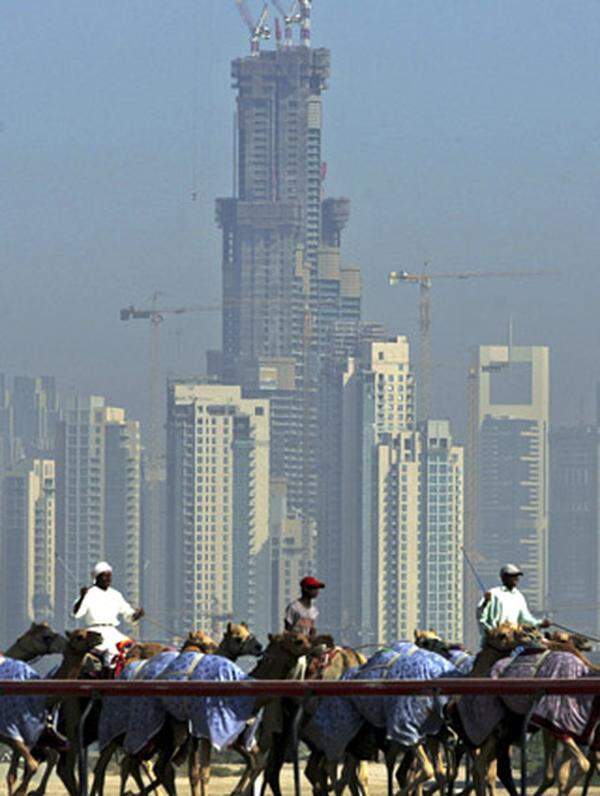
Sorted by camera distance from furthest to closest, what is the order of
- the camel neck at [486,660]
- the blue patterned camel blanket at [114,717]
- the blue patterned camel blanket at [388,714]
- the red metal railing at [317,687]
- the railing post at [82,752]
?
the camel neck at [486,660]
the blue patterned camel blanket at [114,717]
the blue patterned camel blanket at [388,714]
the railing post at [82,752]
the red metal railing at [317,687]

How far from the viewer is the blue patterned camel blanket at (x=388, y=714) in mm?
16750

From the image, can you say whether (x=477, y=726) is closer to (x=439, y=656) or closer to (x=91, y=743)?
(x=439, y=656)

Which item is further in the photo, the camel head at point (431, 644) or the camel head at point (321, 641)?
the camel head at point (431, 644)

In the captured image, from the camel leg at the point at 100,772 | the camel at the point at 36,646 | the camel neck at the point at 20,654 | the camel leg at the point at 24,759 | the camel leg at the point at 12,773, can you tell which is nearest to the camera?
the camel leg at the point at 24,759

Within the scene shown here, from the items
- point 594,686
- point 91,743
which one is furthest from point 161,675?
point 594,686

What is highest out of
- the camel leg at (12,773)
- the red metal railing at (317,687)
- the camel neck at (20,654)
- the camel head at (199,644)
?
the camel head at (199,644)

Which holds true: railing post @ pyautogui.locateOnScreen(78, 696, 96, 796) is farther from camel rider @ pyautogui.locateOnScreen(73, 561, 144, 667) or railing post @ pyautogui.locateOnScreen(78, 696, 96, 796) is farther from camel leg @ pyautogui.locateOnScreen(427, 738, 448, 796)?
camel leg @ pyautogui.locateOnScreen(427, 738, 448, 796)

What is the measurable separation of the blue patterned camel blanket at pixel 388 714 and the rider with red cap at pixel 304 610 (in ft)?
3.53

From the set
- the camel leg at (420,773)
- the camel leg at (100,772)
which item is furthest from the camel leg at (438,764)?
the camel leg at (100,772)

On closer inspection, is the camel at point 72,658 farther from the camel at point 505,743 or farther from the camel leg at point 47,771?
the camel at point 505,743

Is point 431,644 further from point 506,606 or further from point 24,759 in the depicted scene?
point 24,759

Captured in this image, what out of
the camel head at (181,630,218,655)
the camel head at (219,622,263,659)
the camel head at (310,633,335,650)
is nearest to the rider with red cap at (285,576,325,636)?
the camel head at (219,622,263,659)

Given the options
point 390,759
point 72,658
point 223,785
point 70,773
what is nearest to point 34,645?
point 72,658

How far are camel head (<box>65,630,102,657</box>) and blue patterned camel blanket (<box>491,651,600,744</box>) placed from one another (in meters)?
2.43
